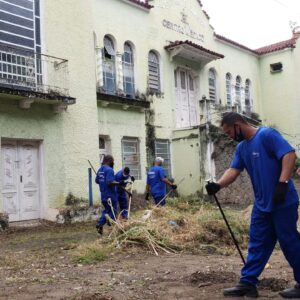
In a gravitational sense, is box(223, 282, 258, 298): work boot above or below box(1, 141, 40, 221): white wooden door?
below

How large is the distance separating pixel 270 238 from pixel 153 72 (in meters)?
13.8

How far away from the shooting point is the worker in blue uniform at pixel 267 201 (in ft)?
15.4

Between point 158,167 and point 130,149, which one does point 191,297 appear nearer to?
point 158,167

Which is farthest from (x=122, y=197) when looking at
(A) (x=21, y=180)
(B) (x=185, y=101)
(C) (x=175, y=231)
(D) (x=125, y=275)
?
(B) (x=185, y=101)

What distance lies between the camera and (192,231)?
855 centimetres

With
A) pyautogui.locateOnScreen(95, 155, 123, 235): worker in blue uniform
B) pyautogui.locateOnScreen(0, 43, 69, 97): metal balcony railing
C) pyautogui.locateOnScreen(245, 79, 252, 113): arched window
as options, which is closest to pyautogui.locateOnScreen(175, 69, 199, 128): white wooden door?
pyautogui.locateOnScreen(245, 79, 252, 113): arched window

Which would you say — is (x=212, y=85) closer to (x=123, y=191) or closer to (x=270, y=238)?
(x=123, y=191)

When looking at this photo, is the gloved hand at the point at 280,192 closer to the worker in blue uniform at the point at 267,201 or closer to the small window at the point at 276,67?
the worker in blue uniform at the point at 267,201

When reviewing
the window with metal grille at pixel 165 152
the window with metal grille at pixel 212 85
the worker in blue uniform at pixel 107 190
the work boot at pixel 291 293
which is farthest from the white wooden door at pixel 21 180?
the window with metal grille at pixel 212 85

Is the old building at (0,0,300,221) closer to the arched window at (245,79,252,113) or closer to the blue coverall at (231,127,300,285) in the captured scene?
the arched window at (245,79,252,113)

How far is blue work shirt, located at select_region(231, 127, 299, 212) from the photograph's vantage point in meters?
4.75

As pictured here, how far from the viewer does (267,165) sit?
4820 mm

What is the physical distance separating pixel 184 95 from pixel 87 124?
720 centimetres

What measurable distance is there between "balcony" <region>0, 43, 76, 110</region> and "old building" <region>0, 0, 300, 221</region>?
27mm
